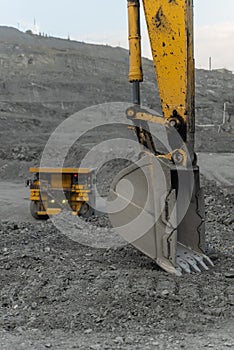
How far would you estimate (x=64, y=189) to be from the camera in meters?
12.7

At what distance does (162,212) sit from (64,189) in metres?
7.38

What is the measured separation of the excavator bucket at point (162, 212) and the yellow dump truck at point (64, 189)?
21.6 feet

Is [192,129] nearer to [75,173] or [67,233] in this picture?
[67,233]

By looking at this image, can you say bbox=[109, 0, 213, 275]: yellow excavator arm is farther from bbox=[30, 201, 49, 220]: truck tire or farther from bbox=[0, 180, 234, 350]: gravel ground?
bbox=[30, 201, 49, 220]: truck tire

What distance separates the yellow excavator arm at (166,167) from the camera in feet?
18.0

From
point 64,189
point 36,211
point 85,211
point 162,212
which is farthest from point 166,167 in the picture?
point 36,211

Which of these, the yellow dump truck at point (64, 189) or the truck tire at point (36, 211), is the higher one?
the yellow dump truck at point (64, 189)

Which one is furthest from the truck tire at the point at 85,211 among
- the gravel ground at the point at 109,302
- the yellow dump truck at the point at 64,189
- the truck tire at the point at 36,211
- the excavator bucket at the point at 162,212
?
the excavator bucket at the point at 162,212

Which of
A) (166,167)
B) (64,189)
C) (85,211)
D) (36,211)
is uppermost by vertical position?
(166,167)

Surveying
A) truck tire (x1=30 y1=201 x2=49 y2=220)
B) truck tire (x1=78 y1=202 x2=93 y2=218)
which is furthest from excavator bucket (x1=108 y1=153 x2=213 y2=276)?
truck tire (x1=30 y1=201 x2=49 y2=220)

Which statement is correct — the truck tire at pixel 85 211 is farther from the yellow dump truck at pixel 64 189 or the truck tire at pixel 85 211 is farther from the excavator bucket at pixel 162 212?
the excavator bucket at pixel 162 212

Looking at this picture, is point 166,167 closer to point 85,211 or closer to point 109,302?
point 109,302

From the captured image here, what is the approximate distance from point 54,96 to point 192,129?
120 ft

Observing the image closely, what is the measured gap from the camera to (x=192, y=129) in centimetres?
570
